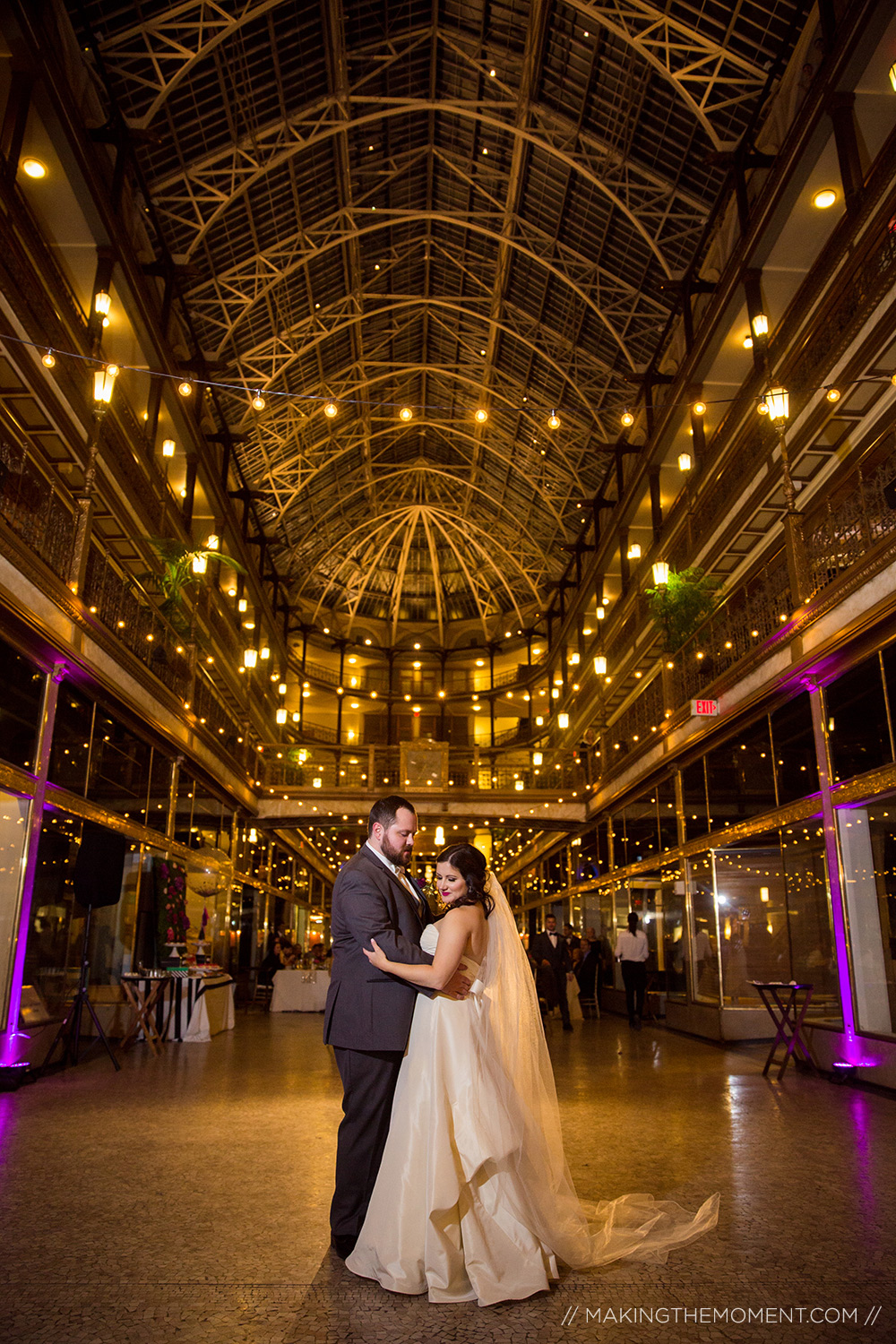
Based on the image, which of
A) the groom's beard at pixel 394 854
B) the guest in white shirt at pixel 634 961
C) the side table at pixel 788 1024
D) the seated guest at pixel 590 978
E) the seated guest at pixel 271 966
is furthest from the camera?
the seated guest at pixel 271 966

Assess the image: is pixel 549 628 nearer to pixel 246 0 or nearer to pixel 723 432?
pixel 723 432

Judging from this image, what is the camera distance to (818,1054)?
8703 millimetres

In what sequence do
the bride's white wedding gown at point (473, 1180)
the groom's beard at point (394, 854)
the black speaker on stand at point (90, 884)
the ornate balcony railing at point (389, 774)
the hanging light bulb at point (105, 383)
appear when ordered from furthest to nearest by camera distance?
the ornate balcony railing at point (389, 774) → the hanging light bulb at point (105, 383) → the black speaker on stand at point (90, 884) → the groom's beard at point (394, 854) → the bride's white wedding gown at point (473, 1180)

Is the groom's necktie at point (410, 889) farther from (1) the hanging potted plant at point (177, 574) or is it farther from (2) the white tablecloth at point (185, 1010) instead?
(1) the hanging potted plant at point (177, 574)

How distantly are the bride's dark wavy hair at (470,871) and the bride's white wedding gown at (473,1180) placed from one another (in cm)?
20

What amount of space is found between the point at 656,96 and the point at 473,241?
761cm

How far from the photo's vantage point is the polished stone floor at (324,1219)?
2678 millimetres

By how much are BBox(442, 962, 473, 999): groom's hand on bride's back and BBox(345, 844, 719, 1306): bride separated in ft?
0.08

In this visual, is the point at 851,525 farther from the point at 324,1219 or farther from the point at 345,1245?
the point at 345,1245

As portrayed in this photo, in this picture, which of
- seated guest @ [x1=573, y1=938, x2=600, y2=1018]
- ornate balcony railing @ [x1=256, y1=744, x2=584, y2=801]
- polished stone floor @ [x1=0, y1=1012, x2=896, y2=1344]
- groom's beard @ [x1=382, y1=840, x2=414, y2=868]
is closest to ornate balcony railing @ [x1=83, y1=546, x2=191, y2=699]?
polished stone floor @ [x1=0, y1=1012, x2=896, y2=1344]

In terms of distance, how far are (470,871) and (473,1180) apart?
3.49 ft

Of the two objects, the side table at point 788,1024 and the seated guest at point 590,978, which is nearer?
the side table at point 788,1024

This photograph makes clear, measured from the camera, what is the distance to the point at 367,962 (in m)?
3.37

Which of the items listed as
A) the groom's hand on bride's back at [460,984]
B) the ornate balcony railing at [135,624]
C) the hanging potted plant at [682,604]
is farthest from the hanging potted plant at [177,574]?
the groom's hand on bride's back at [460,984]
